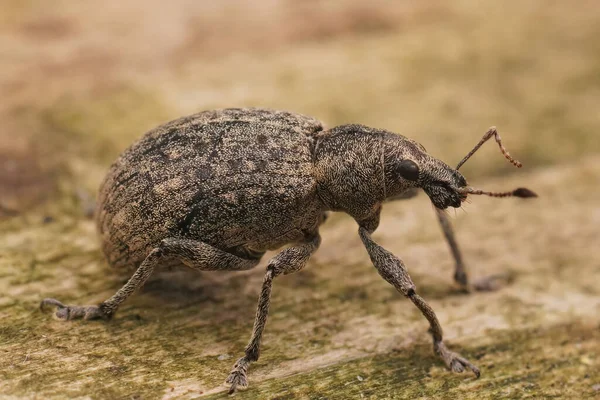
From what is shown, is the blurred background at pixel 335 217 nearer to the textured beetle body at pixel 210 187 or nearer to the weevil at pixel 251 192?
the weevil at pixel 251 192

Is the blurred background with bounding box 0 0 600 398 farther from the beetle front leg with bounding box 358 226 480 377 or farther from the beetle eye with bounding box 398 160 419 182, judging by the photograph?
the beetle eye with bounding box 398 160 419 182

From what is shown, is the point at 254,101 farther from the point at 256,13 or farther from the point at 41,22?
the point at 41,22

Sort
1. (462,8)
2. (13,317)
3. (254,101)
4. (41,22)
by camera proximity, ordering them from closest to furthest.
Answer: (13,317), (254,101), (41,22), (462,8)

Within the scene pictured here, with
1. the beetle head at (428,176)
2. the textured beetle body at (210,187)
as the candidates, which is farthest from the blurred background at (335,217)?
the beetle head at (428,176)

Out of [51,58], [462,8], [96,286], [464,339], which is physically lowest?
[464,339]

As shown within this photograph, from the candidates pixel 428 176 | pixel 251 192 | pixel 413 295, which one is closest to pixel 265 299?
pixel 251 192

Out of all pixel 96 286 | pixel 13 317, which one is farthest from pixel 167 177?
pixel 13 317
